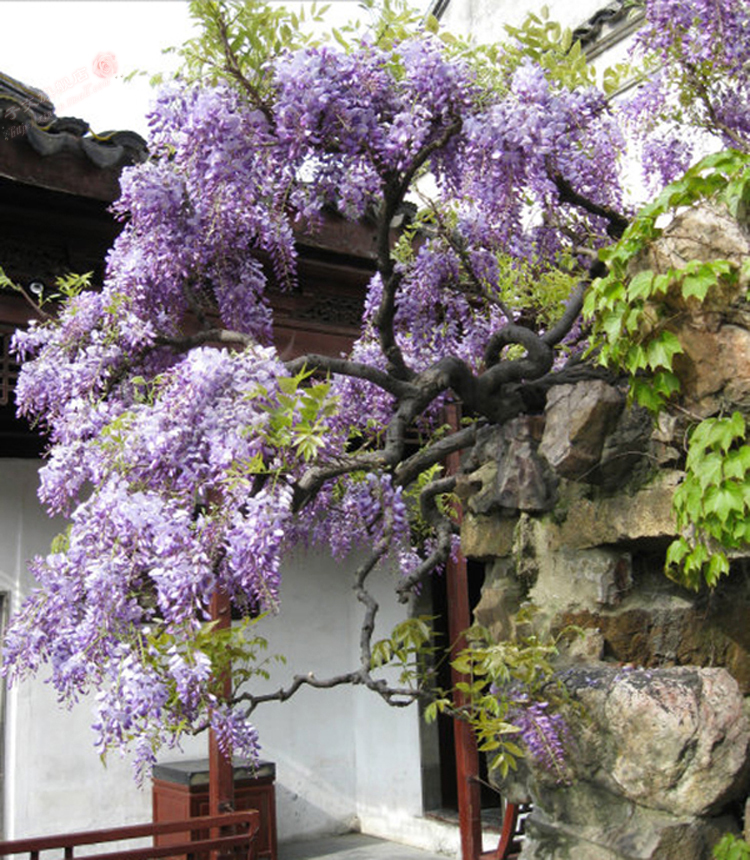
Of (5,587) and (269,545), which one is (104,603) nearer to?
(269,545)

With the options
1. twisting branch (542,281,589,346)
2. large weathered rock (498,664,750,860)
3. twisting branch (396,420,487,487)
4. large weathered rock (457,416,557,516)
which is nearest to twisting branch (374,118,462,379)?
twisting branch (396,420,487,487)

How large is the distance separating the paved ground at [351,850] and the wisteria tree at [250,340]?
4251mm

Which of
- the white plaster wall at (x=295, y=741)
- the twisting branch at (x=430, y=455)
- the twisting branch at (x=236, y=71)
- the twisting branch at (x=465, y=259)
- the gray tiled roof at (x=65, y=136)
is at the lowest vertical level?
the white plaster wall at (x=295, y=741)

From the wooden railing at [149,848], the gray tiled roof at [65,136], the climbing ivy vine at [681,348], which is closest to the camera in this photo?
the climbing ivy vine at [681,348]

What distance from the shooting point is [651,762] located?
292 cm

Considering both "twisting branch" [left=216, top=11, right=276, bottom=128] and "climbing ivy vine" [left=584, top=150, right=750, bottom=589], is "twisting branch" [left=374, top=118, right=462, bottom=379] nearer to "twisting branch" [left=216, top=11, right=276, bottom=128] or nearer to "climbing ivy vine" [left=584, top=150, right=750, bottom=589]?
"twisting branch" [left=216, top=11, right=276, bottom=128]

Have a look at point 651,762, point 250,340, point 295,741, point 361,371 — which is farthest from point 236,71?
point 295,741

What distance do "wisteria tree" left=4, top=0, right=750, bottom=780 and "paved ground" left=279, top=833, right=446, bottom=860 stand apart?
13.9 feet

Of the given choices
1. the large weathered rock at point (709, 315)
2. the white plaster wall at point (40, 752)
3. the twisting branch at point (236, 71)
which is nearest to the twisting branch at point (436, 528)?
the large weathered rock at point (709, 315)

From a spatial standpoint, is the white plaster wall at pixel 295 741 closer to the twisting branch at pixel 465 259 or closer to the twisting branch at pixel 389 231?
the twisting branch at pixel 465 259

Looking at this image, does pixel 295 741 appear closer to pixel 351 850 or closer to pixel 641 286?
pixel 351 850

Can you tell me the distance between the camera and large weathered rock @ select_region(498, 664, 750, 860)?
9.47 feet

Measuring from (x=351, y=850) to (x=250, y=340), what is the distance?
5.61 metres

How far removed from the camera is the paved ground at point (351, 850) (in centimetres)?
751
